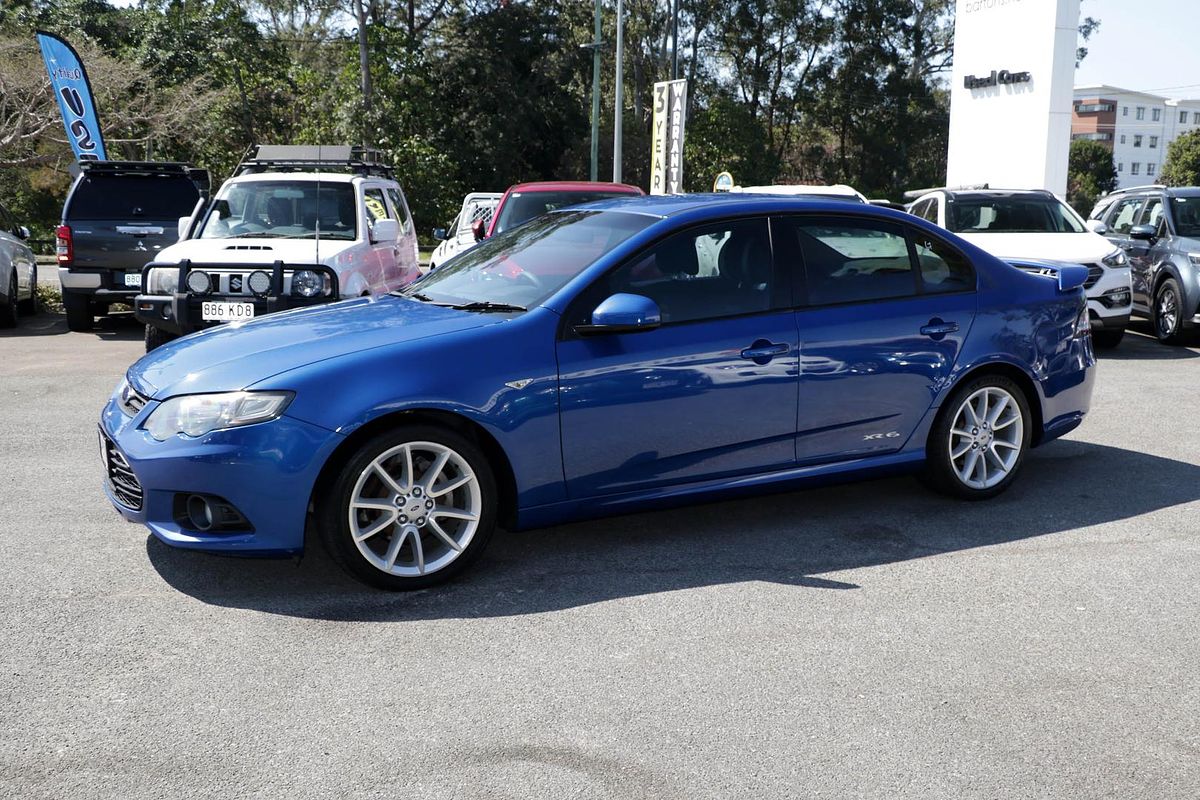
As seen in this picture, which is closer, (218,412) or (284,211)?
(218,412)

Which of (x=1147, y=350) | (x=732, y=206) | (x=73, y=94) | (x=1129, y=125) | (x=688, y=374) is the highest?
(x=1129, y=125)

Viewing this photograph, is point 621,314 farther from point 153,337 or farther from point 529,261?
point 153,337

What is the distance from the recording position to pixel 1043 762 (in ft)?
10.8

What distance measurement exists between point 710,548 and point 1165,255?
966cm

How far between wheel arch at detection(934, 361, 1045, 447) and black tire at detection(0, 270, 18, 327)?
11681 mm

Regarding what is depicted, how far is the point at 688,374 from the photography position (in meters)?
4.98

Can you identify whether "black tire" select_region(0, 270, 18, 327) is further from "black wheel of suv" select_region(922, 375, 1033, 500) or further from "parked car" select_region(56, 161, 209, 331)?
"black wheel of suv" select_region(922, 375, 1033, 500)

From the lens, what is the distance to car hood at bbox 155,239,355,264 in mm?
9594

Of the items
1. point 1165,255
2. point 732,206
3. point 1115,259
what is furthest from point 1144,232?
point 732,206

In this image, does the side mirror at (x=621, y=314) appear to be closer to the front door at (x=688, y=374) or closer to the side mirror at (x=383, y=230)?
the front door at (x=688, y=374)

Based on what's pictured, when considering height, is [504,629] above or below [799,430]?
below

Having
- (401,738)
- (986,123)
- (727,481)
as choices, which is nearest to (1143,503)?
(727,481)

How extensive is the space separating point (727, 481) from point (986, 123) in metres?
21.7

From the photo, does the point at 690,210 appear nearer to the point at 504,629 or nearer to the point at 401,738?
the point at 504,629
